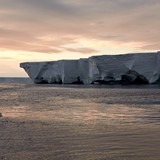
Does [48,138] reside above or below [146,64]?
below

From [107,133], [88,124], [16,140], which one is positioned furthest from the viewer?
[88,124]

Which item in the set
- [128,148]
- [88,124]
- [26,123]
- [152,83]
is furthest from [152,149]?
[152,83]

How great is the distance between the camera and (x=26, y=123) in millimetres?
12469

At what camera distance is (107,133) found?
32.6ft

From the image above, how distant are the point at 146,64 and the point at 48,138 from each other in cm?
3915

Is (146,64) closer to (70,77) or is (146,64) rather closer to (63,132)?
(70,77)

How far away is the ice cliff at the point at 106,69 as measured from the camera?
47.4 metres

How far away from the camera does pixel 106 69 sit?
1960 inches

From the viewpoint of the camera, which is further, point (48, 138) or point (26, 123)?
point (26, 123)

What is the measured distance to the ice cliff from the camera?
4744cm

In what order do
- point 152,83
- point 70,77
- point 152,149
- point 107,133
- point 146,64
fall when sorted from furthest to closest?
point 70,77 < point 152,83 < point 146,64 < point 107,133 < point 152,149

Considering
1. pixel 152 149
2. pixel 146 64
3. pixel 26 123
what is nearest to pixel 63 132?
pixel 26 123

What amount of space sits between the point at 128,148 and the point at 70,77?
52.9 meters

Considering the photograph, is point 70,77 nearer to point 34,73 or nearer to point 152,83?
point 34,73
